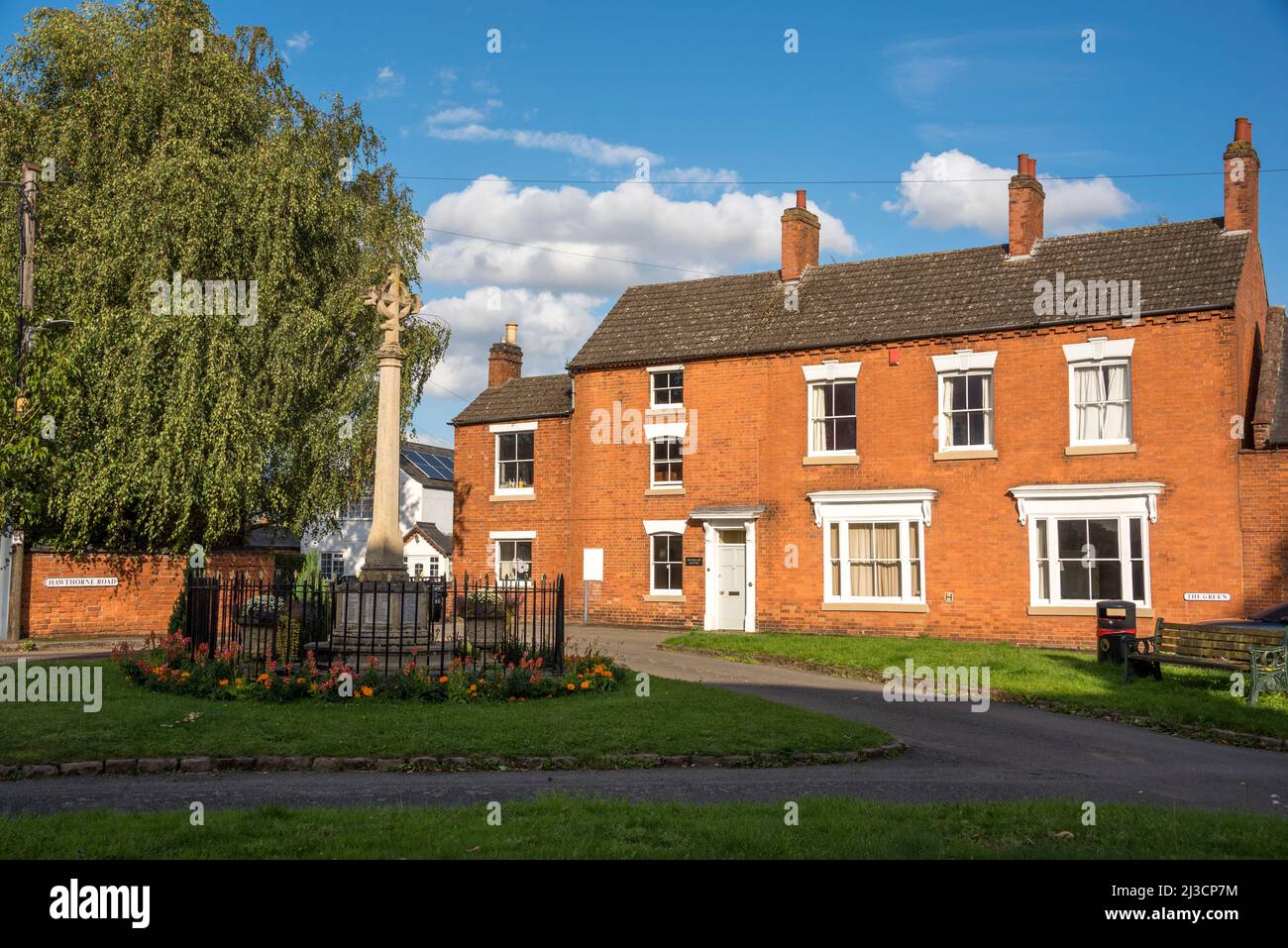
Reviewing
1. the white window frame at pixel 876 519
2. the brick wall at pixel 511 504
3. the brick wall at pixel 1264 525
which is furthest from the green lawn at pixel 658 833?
the brick wall at pixel 511 504

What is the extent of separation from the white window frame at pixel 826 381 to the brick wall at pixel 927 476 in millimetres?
167

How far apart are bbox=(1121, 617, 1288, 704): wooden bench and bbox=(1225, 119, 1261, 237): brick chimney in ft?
39.3

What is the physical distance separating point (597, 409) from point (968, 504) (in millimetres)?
10758

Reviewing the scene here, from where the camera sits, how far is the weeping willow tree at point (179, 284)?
78.7 ft

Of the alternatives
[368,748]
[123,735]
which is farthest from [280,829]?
[123,735]

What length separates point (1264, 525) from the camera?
22.1 m

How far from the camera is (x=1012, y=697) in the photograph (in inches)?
646

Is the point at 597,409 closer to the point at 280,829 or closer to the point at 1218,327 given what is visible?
the point at 1218,327

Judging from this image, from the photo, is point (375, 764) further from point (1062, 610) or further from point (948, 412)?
point (948, 412)

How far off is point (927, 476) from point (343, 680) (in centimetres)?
1643

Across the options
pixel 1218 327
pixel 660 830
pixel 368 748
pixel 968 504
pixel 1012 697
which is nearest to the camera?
pixel 660 830

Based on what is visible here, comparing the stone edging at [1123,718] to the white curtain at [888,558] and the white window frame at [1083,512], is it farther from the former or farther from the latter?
the white window frame at [1083,512]

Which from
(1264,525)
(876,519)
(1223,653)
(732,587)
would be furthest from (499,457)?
(1223,653)

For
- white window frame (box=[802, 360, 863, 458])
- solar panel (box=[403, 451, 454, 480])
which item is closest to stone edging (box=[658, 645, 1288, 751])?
white window frame (box=[802, 360, 863, 458])
